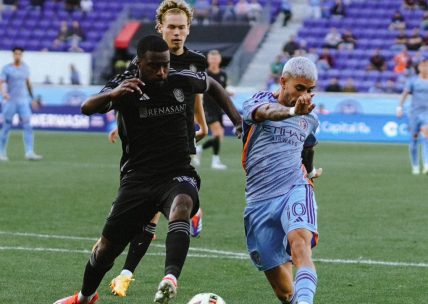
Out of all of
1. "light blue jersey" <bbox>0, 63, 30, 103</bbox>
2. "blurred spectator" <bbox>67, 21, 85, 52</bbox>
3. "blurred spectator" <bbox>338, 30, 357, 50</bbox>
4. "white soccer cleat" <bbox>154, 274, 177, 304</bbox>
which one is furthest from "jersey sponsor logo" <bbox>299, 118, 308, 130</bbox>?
"blurred spectator" <bbox>67, 21, 85, 52</bbox>

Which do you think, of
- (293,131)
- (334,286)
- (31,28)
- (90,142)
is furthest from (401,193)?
(31,28)

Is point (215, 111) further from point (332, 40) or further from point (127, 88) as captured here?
point (332, 40)

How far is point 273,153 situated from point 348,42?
33.2 metres

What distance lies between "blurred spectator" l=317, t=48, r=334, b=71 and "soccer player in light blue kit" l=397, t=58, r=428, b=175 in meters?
15.9

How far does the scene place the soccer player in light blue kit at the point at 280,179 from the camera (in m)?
7.32

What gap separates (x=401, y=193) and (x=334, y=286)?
8665 mm

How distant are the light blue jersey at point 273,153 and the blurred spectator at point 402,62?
29.8m

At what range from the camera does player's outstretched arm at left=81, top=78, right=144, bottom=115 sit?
7520mm

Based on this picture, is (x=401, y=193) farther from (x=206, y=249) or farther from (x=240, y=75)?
(x=240, y=75)

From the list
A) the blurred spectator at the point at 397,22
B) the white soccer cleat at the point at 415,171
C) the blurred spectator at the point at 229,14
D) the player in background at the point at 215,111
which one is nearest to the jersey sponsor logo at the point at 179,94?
the player in background at the point at 215,111

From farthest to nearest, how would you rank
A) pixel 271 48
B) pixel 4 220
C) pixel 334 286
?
pixel 271 48
pixel 4 220
pixel 334 286

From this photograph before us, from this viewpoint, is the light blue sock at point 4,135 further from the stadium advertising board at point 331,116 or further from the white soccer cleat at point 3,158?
the stadium advertising board at point 331,116

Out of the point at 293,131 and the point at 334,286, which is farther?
the point at 334,286

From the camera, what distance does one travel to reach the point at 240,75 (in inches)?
1574
